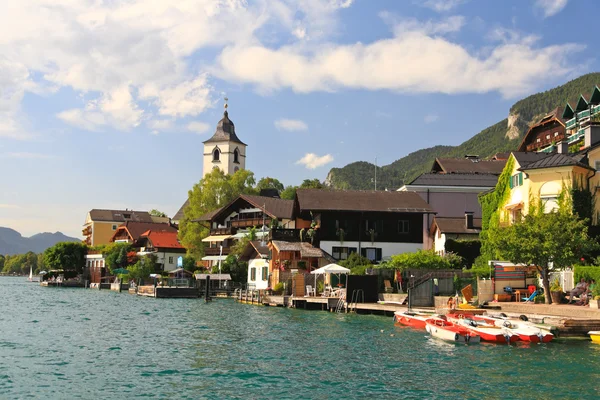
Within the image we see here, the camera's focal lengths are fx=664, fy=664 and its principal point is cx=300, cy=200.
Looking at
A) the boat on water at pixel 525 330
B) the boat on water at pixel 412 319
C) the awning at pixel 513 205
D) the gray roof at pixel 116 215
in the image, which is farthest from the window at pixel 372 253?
the gray roof at pixel 116 215

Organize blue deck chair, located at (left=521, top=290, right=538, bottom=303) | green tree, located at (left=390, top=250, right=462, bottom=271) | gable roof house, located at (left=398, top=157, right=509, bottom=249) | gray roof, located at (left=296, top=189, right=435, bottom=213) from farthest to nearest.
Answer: gable roof house, located at (left=398, top=157, right=509, bottom=249) → gray roof, located at (left=296, top=189, right=435, bottom=213) → green tree, located at (left=390, top=250, right=462, bottom=271) → blue deck chair, located at (left=521, top=290, right=538, bottom=303)

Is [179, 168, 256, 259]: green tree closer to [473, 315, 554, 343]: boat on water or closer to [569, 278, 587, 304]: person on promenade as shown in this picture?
[569, 278, 587, 304]: person on promenade

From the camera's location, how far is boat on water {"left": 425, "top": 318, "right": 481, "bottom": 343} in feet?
99.0

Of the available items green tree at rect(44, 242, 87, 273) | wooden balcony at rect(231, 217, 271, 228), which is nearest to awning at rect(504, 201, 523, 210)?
wooden balcony at rect(231, 217, 271, 228)

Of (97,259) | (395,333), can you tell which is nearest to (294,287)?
(395,333)

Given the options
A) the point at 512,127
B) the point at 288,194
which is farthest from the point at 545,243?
the point at 512,127

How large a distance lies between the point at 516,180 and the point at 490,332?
21956 mm

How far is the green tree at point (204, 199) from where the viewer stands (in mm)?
89062

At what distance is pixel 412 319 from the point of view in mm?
36594

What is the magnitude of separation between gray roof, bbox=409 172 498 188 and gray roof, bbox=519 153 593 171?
21858 millimetres

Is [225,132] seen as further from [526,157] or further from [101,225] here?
[526,157]

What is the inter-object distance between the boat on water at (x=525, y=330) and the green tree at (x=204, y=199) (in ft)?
201

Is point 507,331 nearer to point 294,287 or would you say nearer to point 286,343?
point 286,343

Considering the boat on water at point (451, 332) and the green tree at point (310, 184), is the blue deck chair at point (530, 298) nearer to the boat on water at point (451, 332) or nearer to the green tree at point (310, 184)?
the boat on water at point (451, 332)
